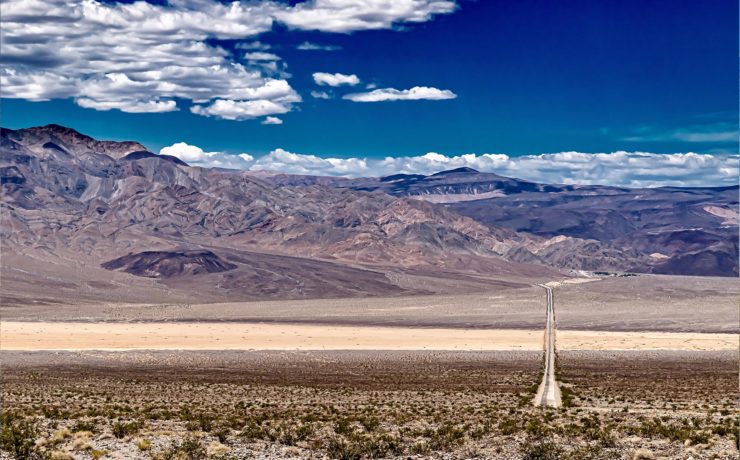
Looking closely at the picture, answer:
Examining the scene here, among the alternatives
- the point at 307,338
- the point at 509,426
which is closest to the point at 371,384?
the point at 509,426

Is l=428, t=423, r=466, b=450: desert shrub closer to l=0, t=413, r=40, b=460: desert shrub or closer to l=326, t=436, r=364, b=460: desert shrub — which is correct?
l=326, t=436, r=364, b=460: desert shrub

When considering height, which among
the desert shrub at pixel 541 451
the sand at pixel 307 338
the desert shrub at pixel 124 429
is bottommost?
the desert shrub at pixel 541 451

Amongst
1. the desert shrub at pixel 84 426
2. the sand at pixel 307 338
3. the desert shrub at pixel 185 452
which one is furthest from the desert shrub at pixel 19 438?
the sand at pixel 307 338

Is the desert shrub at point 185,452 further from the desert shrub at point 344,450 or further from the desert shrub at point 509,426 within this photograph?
the desert shrub at point 509,426

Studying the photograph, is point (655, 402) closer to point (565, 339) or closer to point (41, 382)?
point (41, 382)

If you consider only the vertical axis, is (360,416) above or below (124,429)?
below

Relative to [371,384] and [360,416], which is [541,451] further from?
[371,384]

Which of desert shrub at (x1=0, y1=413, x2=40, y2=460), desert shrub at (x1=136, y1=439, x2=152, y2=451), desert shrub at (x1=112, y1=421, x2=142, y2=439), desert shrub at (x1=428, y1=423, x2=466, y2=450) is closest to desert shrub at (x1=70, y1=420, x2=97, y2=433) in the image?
desert shrub at (x1=112, y1=421, x2=142, y2=439)
